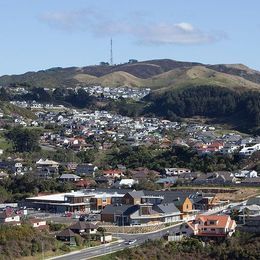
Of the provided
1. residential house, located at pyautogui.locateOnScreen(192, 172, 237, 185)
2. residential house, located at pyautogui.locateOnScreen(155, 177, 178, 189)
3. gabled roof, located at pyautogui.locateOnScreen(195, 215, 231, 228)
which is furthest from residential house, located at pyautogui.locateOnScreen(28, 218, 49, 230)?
residential house, located at pyautogui.locateOnScreen(192, 172, 237, 185)

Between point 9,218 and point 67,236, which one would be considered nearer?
point 67,236

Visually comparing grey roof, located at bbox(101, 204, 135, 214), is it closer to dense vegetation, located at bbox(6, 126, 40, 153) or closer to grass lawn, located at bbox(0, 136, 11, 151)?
dense vegetation, located at bbox(6, 126, 40, 153)

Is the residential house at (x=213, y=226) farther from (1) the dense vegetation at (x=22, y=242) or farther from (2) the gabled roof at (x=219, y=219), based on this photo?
(1) the dense vegetation at (x=22, y=242)

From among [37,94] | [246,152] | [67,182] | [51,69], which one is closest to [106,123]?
[37,94]

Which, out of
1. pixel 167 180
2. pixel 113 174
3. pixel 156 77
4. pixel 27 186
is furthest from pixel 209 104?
pixel 156 77

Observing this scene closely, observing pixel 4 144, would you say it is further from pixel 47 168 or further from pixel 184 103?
pixel 184 103

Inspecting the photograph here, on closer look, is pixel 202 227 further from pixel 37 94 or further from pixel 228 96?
pixel 37 94

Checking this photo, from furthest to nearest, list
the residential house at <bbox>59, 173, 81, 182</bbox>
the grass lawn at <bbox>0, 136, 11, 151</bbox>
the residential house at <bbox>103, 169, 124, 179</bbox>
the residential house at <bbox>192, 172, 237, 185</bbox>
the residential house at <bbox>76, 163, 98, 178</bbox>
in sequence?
the grass lawn at <bbox>0, 136, 11, 151</bbox>
the residential house at <bbox>76, 163, 98, 178</bbox>
the residential house at <bbox>103, 169, 124, 179</bbox>
the residential house at <bbox>59, 173, 81, 182</bbox>
the residential house at <bbox>192, 172, 237, 185</bbox>
